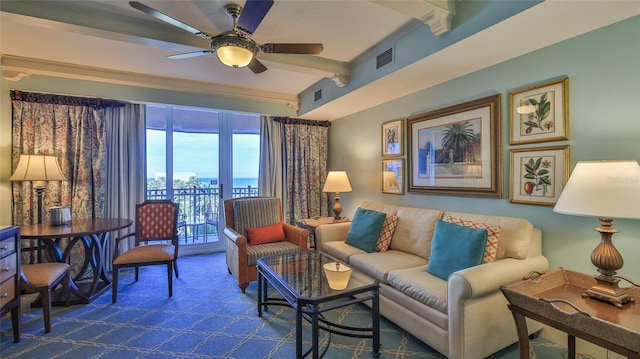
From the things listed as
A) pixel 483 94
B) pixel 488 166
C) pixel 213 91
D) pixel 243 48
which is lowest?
pixel 488 166

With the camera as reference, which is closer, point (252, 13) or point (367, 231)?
point (252, 13)

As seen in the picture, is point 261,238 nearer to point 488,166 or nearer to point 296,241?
point 296,241

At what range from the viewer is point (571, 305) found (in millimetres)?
1393

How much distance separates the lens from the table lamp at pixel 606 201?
1.40 meters

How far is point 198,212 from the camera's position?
465cm

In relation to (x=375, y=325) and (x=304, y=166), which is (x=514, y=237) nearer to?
(x=375, y=325)

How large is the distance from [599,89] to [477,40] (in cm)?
85

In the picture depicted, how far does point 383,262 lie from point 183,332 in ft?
5.92

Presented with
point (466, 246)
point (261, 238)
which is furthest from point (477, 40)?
point (261, 238)

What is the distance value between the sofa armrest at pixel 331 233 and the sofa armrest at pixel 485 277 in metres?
1.83

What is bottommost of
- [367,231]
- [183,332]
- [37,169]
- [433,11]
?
[183,332]

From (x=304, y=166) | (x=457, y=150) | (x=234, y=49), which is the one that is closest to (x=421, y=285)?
(x=457, y=150)

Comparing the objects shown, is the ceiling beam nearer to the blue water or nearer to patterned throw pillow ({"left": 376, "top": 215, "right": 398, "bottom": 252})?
patterned throw pillow ({"left": 376, "top": 215, "right": 398, "bottom": 252})

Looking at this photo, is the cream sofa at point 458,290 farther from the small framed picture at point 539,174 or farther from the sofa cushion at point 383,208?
the sofa cushion at point 383,208
